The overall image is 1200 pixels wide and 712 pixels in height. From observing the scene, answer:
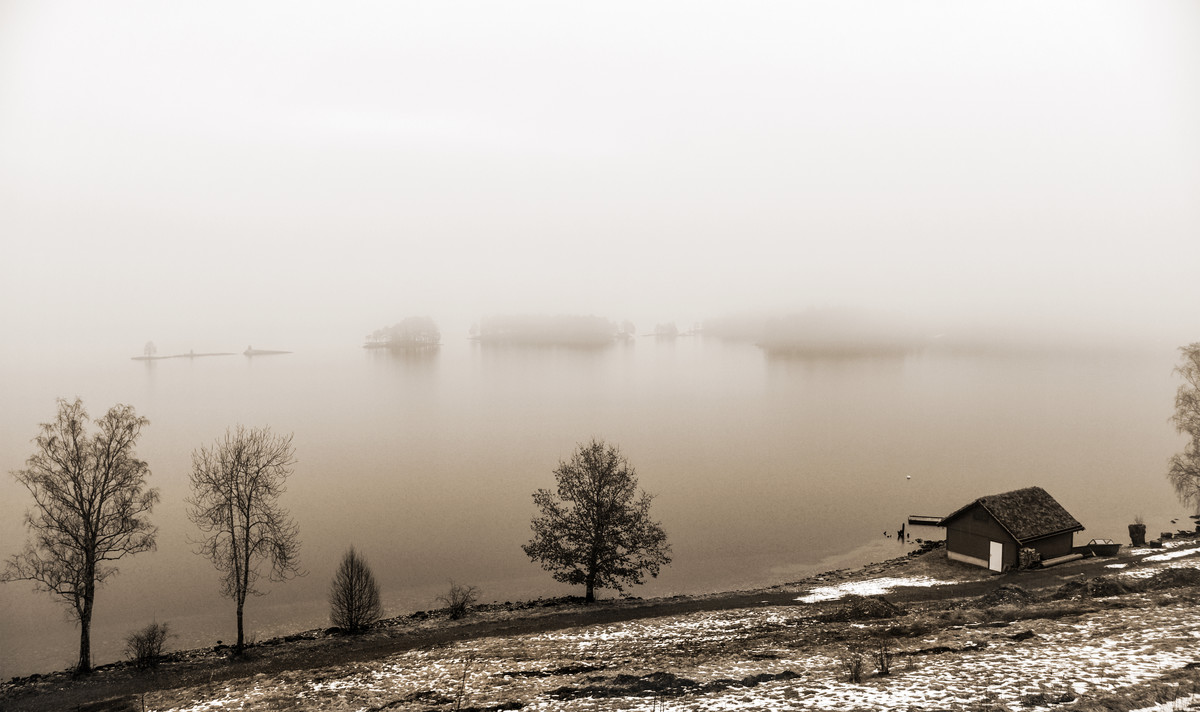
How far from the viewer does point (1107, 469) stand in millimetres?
54094

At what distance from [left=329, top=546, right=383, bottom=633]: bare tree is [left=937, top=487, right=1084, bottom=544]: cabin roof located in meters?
27.0

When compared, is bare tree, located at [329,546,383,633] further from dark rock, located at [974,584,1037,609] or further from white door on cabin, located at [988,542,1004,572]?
white door on cabin, located at [988,542,1004,572]

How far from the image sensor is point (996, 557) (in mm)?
27859

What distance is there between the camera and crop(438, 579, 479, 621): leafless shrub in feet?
81.0

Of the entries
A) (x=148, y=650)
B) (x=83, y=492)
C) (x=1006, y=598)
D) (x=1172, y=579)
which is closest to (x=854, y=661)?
(x=1006, y=598)

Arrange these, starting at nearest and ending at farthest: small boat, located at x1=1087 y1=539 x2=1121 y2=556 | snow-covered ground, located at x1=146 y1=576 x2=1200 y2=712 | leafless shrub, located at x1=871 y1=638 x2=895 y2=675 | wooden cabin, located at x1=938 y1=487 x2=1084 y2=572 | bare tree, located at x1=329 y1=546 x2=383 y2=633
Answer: snow-covered ground, located at x1=146 y1=576 x2=1200 y2=712 → leafless shrub, located at x1=871 y1=638 x2=895 y2=675 → bare tree, located at x1=329 y1=546 x2=383 y2=633 → wooden cabin, located at x1=938 y1=487 x2=1084 y2=572 → small boat, located at x1=1087 y1=539 x2=1121 y2=556

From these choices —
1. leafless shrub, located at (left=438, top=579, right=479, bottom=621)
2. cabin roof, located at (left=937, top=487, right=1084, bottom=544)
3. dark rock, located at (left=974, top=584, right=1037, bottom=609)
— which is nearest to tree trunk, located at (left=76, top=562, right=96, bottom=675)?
leafless shrub, located at (left=438, top=579, right=479, bottom=621)

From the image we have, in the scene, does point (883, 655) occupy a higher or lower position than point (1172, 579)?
higher

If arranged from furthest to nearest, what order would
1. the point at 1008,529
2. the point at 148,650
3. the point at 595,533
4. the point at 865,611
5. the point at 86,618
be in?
the point at 1008,529, the point at 595,533, the point at 865,611, the point at 148,650, the point at 86,618

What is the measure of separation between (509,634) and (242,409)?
291ft

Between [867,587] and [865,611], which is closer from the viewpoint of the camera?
[865,611]

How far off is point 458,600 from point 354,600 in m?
4.60

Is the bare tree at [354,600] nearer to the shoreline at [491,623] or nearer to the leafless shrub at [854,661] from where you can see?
the shoreline at [491,623]

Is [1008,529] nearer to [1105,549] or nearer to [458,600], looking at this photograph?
[1105,549]
